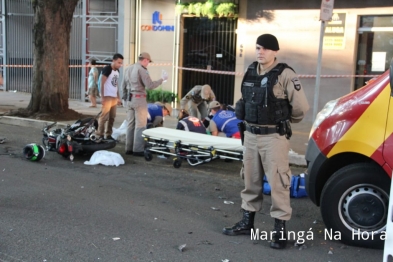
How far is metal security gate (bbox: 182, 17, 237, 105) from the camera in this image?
14898 millimetres

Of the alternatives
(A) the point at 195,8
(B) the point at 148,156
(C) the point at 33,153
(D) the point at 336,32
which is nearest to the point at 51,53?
(A) the point at 195,8

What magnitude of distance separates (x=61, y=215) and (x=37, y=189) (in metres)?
1.27

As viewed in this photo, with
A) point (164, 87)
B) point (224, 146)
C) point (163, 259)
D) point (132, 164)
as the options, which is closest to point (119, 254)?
point (163, 259)

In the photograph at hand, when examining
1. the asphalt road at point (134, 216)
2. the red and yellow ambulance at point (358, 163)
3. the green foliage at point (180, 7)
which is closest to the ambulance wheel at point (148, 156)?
the asphalt road at point (134, 216)

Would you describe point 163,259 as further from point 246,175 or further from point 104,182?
point 104,182

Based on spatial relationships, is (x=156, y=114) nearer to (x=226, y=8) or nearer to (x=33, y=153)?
(x=33, y=153)

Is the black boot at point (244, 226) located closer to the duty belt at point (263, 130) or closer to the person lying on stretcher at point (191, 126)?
the duty belt at point (263, 130)

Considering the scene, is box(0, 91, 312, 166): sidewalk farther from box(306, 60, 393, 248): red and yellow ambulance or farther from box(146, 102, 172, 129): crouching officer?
box(306, 60, 393, 248): red and yellow ambulance

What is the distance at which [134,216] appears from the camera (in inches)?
229

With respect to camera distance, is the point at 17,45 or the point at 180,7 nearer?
the point at 180,7

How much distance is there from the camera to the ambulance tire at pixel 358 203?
4.80m

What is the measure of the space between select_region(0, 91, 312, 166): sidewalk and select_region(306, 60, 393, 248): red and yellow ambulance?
378 cm

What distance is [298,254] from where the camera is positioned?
189 inches

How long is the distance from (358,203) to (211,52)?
10.8 meters
